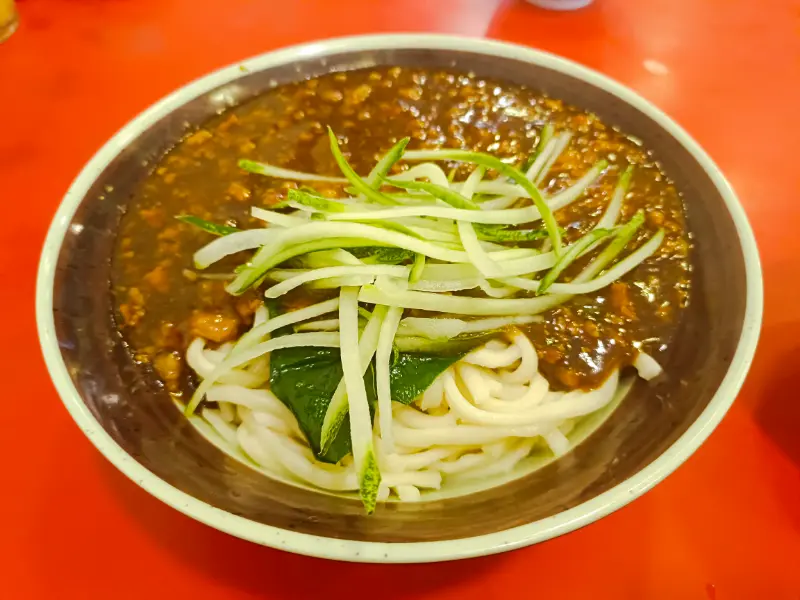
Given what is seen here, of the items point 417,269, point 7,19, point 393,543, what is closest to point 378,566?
point 393,543

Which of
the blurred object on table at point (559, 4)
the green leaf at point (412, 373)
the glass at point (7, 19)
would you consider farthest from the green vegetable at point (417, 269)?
the glass at point (7, 19)

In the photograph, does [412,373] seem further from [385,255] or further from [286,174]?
[286,174]

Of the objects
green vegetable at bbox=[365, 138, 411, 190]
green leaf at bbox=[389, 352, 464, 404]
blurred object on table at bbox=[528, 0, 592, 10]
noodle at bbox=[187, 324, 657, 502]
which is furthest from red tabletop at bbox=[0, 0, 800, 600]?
green vegetable at bbox=[365, 138, 411, 190]

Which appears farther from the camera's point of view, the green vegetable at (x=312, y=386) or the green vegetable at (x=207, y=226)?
the green vegetable at (x=207, y=226)

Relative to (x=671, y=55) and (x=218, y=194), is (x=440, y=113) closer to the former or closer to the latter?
(x=218, y=194)

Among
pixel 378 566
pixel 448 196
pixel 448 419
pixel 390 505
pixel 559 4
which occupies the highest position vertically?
pixel 559 4

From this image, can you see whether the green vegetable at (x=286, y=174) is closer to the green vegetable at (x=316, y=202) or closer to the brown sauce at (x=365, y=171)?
the brown sauce at (x=365, y=171)

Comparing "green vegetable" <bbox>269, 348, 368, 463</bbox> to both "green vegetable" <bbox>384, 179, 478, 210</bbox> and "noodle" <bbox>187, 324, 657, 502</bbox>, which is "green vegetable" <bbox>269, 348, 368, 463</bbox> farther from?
"green vegetable" <bbox>384, 179, 478, 210</bbox>
